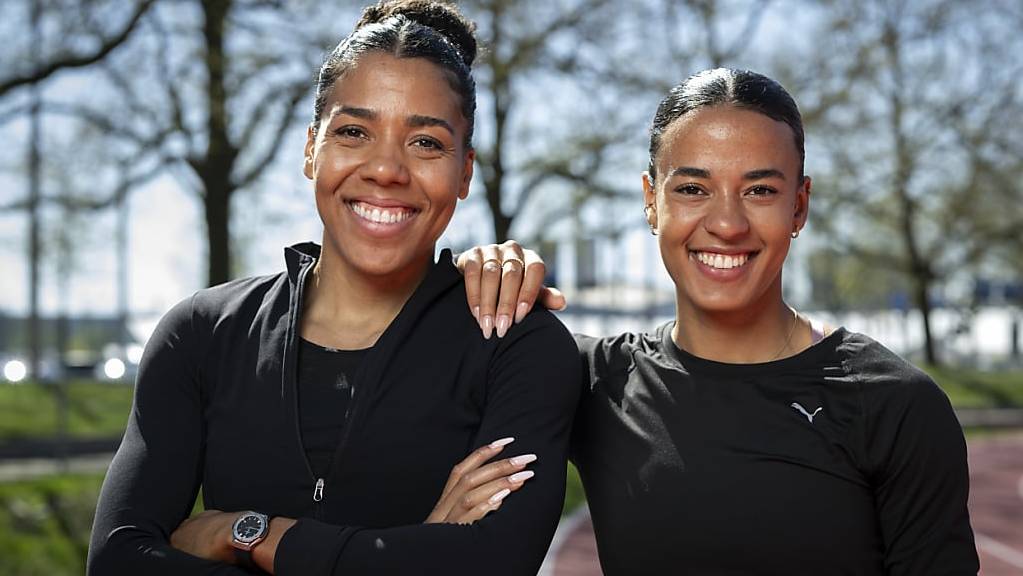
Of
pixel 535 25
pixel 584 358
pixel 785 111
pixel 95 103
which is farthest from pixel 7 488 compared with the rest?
pixel 785 111

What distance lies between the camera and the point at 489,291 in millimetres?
2717

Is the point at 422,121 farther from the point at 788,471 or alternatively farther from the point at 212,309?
the point at 788,471

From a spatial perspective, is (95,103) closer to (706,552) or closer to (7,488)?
(7,488)

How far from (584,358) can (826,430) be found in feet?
2.35

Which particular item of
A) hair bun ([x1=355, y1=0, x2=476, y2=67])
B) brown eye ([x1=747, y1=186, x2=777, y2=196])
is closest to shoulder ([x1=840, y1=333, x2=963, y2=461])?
brown eye ([x1=747, y1=186, x2=777, y2=196])

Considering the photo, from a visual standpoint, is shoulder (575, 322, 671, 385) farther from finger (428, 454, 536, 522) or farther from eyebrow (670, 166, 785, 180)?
finger (428, 454, 536, 522)

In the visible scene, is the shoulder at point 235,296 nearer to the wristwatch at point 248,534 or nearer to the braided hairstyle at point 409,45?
the braided hairstyle at point 409,45

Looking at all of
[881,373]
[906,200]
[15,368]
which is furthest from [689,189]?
[15,368]

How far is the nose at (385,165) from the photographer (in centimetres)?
259

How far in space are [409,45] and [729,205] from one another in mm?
807

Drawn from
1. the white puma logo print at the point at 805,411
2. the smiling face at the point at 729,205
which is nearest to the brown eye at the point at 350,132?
the smiling face at the point at 729,205

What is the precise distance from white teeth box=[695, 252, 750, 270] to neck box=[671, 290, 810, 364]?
12cm

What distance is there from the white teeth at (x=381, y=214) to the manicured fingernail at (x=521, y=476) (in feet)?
2.02

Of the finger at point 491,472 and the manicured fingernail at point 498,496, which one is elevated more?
the finger at point 491,472
